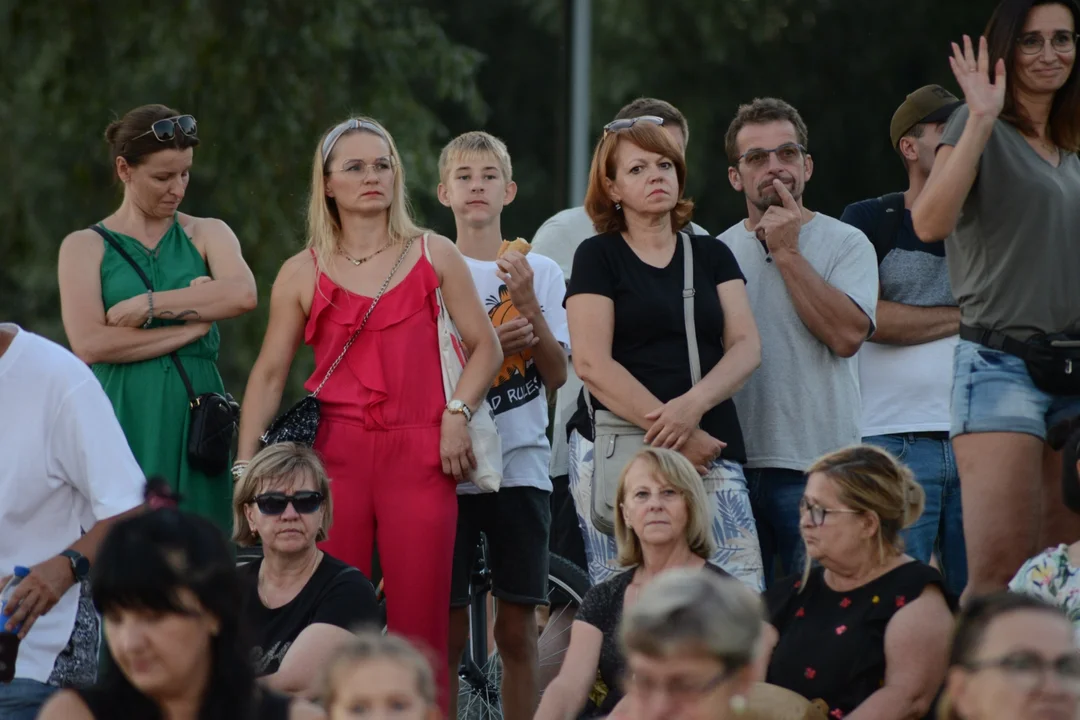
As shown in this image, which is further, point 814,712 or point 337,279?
point 337,279

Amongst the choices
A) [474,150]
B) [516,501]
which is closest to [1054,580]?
[516,501]

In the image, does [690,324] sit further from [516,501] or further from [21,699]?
[21,699]

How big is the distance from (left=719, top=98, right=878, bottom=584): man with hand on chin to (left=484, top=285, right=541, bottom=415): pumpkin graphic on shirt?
0.65 metres

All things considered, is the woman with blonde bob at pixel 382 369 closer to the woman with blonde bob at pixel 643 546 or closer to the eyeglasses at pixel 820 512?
the woman with blonde bob at pixel 643 546

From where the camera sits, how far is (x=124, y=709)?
2.73 meters

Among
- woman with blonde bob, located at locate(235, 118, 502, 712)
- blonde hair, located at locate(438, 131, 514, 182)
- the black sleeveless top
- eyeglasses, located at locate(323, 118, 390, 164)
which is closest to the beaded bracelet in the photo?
woman with blonde bob, located at locate(235, 118, 502, 712)

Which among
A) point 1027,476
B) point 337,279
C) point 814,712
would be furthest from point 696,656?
point 337,279

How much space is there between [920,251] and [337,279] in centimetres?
183

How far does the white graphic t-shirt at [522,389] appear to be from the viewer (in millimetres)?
4949

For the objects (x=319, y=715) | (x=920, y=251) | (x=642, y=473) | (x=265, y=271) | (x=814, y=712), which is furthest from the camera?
(x=265, y=271)

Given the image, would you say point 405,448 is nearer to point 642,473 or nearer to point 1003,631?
point 642,473

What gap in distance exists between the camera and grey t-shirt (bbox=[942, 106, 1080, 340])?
3.90m

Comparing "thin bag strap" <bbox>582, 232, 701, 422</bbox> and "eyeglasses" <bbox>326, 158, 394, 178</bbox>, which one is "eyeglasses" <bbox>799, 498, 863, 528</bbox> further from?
"eyeglasses" <bbox>326, 158, 394, 178</bbox>

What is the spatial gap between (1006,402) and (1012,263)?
1.10 feet
